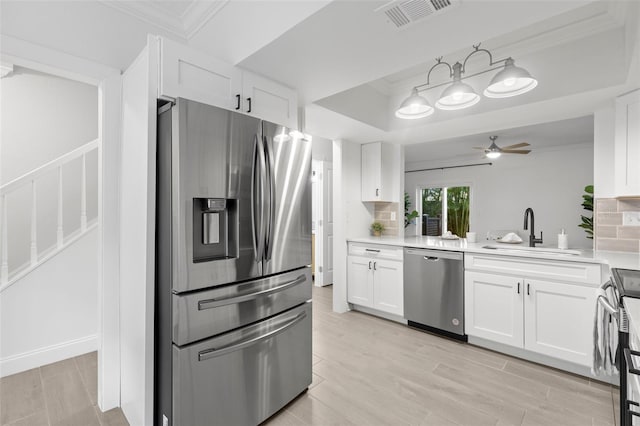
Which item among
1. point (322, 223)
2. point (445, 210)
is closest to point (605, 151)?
point (322, 223)

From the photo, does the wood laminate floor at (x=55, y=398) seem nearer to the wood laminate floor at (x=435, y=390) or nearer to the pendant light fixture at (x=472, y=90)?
the wood laminate floor at (x=435, y=390)

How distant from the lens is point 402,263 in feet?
11.0

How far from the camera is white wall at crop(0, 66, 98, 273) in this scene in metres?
2.82

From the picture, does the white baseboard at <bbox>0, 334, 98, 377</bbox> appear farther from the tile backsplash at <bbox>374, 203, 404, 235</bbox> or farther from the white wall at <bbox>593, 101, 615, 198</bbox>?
the white wall at <bbox>593, 101, 615, 198</bbox>

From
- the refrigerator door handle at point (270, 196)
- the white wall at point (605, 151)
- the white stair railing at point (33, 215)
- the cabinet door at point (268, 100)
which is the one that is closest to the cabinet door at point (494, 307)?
the white wall at point (605, 151)

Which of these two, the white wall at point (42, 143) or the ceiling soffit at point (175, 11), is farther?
the white wall at point (42, 143)

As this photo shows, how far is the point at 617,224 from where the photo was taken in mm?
2516

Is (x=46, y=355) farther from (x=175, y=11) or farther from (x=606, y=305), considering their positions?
(x=606, y=305)

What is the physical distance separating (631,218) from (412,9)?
2.61m

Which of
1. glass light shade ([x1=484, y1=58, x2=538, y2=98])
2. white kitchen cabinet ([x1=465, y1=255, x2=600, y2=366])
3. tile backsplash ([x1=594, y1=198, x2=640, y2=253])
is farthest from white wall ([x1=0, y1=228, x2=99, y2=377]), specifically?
tile backsplash ([x1=594, y1=198, x2=640, y2=253])

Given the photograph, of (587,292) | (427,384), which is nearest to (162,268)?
(427,384)

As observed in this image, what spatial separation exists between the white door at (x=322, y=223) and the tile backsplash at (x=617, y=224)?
3409mm

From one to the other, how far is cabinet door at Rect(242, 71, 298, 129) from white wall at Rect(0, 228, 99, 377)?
1.78 meters

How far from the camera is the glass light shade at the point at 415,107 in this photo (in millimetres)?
2178
